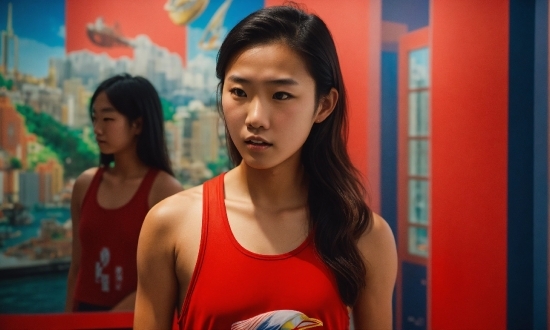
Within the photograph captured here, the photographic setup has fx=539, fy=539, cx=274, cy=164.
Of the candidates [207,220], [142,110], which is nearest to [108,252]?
[142,110]

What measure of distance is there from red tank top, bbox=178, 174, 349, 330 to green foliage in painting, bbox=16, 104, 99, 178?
69cm

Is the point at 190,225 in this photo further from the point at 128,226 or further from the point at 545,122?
the point at 545,122

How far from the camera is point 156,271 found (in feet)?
4.47

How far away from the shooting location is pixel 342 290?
1396 millimetres

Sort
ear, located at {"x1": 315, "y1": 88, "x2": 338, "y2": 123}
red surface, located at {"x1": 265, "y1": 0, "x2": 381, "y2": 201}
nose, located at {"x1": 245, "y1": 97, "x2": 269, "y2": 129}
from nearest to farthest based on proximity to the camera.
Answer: nose, located at {"x1": 245, "y1": 97, "x2": 269, "y2": 129}, ear, located at {"x1": 315, "y1": 88, "x2": 338, "y2": 123}, red surface, located at {"x1": 265, "y1": 0, "x2": 381, "y2": 201}

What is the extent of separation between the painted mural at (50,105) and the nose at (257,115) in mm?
689

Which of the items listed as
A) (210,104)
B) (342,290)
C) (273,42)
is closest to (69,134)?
(210,104)

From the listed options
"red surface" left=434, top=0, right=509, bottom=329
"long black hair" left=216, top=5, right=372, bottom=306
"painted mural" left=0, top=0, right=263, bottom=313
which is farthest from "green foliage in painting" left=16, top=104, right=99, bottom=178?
"red surface" left=434, top=0, right=509, bottom=329

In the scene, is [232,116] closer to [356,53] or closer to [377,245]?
[377,245]

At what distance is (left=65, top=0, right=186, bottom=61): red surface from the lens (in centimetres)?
186

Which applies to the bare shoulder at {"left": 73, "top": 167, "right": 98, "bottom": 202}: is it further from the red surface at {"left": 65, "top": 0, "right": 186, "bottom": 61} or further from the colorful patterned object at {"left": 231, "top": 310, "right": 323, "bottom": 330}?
the colorful patterned object at {"left": 231, "top": 310, "right": 323, "bottom": 330}

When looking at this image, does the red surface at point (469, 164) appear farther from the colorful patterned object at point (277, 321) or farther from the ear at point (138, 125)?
the ear at point (138, 125)

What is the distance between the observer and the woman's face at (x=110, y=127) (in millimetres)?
1865

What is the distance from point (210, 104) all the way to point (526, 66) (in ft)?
3.62
